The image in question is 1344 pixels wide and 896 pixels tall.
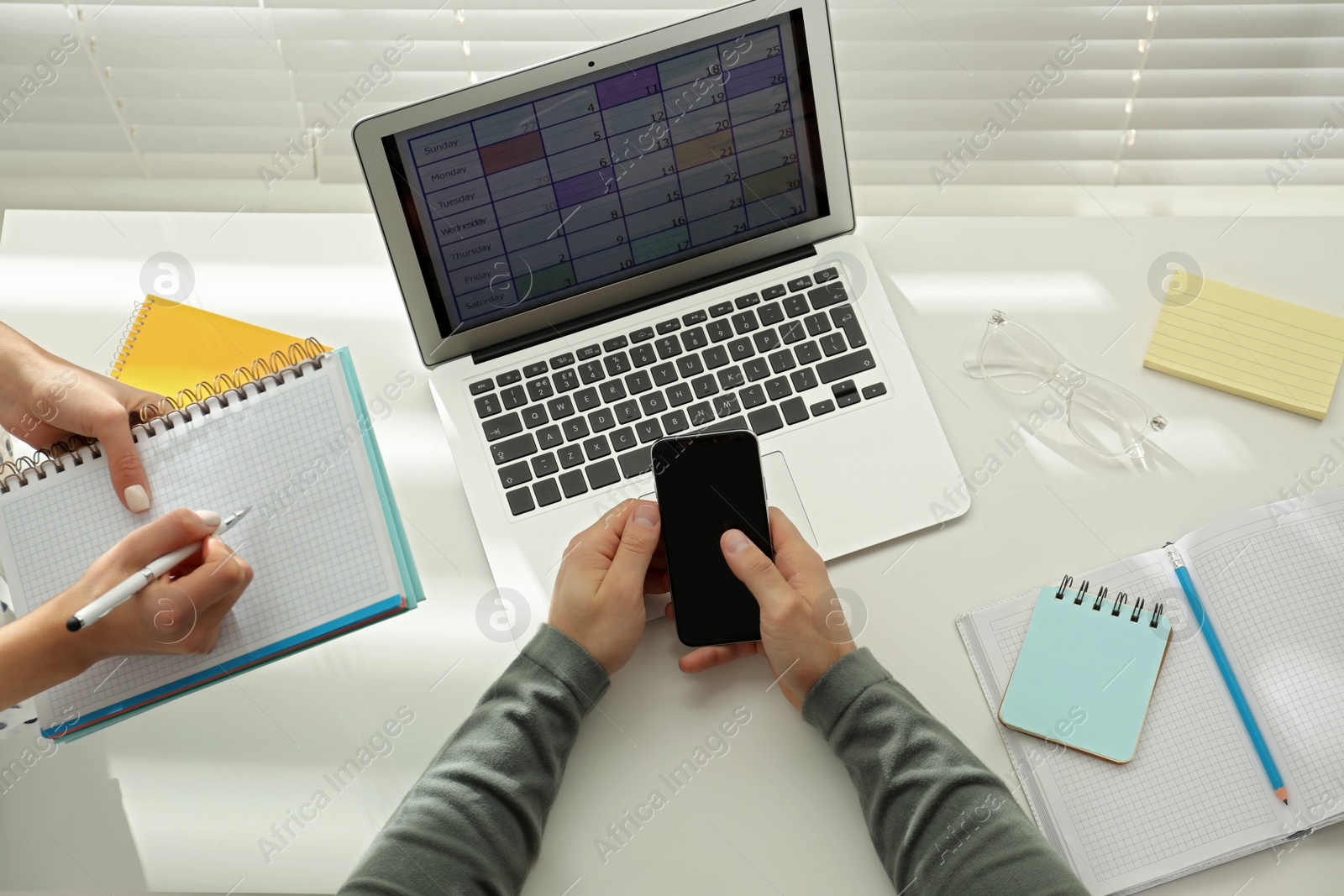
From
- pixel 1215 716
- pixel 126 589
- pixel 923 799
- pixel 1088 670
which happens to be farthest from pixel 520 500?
pixel 1215 716

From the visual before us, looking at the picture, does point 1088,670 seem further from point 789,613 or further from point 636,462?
point 636,462

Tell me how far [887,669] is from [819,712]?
9cm

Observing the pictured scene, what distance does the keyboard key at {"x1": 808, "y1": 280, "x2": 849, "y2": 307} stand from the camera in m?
1.02

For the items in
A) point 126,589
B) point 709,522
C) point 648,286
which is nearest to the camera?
point 126,589

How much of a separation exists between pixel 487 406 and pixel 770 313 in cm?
32

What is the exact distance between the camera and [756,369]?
99 centimetres

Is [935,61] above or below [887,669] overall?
above

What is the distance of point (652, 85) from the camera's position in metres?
0.90

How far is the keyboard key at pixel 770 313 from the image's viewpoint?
3.31 ft

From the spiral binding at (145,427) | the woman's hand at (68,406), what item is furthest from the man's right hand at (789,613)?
the woman's hand at (68,406)

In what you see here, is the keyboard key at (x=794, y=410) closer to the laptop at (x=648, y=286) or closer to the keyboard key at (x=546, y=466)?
the laptop at (x=648, y=286)

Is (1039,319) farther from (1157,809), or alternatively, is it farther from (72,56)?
(72,56)

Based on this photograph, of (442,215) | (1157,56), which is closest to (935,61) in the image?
(1157,56)

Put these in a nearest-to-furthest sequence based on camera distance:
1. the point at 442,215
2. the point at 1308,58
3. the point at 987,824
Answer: the point at 987,824 → the point at 442,215 → the point at 1308,58
